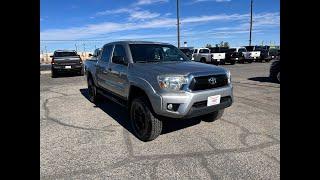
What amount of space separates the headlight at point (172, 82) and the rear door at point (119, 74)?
1207 millimetres

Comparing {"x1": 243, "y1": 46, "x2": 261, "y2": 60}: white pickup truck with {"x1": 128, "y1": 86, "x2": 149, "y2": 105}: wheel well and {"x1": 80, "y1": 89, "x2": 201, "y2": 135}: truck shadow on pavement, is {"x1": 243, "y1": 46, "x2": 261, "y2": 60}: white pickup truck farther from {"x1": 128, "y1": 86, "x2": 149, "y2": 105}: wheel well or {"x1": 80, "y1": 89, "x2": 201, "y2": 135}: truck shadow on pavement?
{"x1": 128, "y1": 86, "x2": 149, "y2": 105}: wheel well

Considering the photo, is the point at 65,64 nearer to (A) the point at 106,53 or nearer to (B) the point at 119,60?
(A) the point at 106,53

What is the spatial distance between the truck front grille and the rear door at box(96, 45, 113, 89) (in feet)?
9.17

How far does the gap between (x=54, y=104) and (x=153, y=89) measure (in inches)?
211

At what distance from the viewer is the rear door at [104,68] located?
283 inches

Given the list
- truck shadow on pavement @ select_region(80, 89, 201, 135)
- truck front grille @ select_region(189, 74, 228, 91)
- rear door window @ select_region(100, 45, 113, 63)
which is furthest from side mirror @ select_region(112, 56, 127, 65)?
truck front grille @ select_region(189, 74, 228, 91)

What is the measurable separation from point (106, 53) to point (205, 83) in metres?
3.44

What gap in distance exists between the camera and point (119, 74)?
623 centimetres

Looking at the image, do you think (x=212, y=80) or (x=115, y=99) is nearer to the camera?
(x=212, y=80)

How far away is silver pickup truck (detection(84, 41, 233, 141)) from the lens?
479 cm

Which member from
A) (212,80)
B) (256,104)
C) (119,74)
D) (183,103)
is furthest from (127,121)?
(256,104)

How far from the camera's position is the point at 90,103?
361 inches
